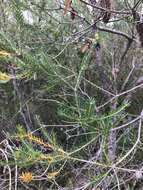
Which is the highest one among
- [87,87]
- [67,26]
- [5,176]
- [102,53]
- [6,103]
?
[67,26]

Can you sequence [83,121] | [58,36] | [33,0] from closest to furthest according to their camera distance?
[83,121]
[33,0]
[58,36]

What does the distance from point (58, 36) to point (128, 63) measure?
0.61 metres

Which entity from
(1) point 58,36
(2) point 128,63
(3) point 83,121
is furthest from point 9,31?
(3) point 83,121

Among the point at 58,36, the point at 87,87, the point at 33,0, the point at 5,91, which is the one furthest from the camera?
the point at 5,91

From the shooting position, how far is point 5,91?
3398mm

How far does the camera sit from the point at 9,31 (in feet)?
10.1

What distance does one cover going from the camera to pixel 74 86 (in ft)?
8.12

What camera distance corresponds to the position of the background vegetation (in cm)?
237

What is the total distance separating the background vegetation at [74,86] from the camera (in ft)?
7.76

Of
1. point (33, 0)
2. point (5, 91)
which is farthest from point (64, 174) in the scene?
point (33, 0)

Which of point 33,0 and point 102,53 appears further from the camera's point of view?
point 102,53

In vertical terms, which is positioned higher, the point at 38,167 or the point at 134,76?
the point at 134,76

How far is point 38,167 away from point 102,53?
96cm

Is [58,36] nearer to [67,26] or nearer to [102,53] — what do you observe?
[67,26]
